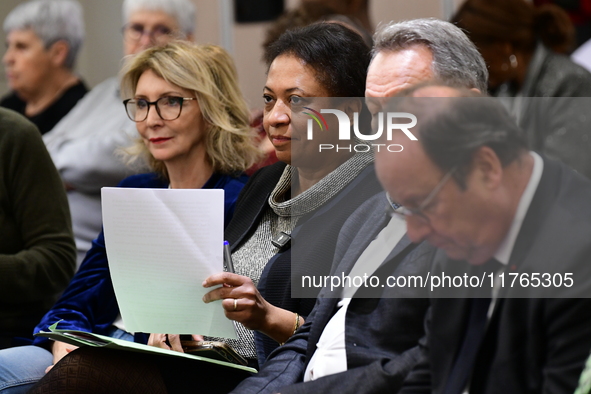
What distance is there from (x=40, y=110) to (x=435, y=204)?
3.32 meters

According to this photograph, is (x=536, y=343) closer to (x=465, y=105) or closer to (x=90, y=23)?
(x=465, y=105)

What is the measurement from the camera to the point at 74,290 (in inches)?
96.3

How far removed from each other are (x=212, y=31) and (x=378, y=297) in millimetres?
3877

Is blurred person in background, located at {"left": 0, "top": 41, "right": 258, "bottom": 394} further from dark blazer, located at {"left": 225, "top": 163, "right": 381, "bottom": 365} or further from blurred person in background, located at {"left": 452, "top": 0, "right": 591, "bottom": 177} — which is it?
blurred person in background, located at {"left": 452, "top": 0, "right": 591, "bottom": 177}

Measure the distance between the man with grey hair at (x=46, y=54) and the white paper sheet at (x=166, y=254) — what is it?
7.78 feet

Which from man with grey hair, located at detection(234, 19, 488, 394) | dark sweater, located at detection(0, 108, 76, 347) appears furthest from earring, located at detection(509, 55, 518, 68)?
dark sweater, located at detection(0, 108, 76, 347)

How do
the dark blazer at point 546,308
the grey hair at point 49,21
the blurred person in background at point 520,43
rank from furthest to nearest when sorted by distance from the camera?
the grey hair at point 49,21, the blurred person in background at point 520,43, the dark blazer at point 546,308

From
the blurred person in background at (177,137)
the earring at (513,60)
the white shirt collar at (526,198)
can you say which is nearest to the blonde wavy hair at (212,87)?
the blurred person in background at (177,137)

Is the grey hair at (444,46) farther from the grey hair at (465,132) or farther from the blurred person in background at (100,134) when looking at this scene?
the blurred person in background at (100,134)

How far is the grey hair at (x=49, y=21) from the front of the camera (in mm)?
3979

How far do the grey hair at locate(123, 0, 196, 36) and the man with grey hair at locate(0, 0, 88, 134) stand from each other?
1.65ft

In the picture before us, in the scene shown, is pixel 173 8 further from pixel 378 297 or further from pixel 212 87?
pixel 378 297

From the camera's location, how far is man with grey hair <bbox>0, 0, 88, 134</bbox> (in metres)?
3.99

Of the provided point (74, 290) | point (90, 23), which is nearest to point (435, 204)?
point (74, 290)
